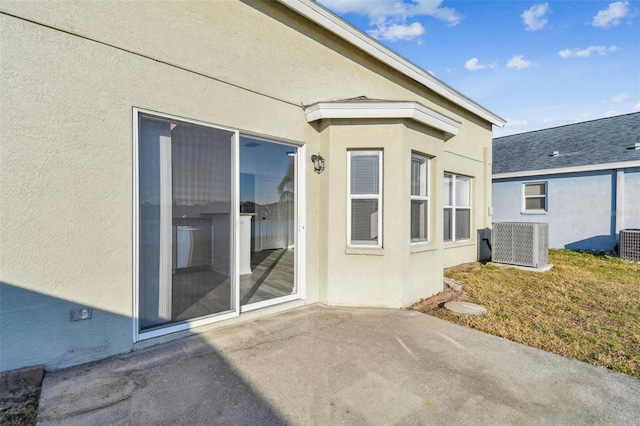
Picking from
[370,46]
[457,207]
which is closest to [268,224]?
[370,46]

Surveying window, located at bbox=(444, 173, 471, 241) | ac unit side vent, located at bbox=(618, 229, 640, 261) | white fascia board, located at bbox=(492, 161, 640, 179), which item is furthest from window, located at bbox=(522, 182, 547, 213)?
window, located at bbox=(444, 173, 471, 241)

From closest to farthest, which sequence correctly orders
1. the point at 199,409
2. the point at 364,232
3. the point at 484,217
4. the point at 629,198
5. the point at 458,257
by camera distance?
the point at 199,409, the point at 364,232, the point at 458,257, the point at 484,217, the point at 629,198

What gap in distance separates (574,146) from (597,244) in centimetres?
461

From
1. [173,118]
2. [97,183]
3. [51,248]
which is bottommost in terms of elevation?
[51,248]

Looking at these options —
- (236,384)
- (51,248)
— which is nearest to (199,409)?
(236,384)

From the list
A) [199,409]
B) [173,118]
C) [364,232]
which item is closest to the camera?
[199,409]

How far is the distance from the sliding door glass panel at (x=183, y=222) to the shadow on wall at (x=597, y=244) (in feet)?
44.8

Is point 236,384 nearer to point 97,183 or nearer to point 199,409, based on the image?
point 199,409

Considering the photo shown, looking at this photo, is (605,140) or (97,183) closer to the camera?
(97,183)

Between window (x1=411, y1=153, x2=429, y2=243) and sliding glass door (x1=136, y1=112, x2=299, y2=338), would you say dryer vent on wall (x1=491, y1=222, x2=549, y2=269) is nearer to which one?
window (x1=411, y1=153, x2=429, y2=243)

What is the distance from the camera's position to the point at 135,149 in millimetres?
3219

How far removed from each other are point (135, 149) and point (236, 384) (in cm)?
268

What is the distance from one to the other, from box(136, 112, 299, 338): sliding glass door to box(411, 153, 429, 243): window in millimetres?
2317

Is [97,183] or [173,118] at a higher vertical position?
[173,118]
